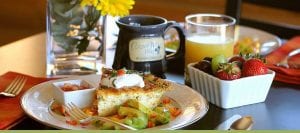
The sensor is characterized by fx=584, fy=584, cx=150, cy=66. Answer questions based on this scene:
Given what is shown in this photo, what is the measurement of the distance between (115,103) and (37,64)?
1.54 feet

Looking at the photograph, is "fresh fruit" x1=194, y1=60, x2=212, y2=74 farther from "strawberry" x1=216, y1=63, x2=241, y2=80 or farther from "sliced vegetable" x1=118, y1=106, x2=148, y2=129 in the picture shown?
"sliced vegetable" x1=118, y1=106, x2=148, y2=129

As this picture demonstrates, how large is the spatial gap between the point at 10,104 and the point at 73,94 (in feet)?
0.45

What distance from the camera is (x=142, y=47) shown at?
4.51 feet

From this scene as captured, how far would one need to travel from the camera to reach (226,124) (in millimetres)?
1093

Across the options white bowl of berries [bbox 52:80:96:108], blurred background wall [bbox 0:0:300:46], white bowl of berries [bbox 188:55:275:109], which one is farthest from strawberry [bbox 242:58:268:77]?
blurred background wall [bbox 0:0:300:46]

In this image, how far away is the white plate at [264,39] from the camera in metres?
1.71

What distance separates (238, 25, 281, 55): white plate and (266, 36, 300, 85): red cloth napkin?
2 centimetres

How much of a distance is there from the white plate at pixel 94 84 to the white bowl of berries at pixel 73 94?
32 mm

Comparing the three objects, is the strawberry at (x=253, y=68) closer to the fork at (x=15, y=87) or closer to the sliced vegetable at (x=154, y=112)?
the sliced vegetable at (x=154, y=112)

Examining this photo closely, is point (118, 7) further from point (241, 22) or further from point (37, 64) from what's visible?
point (241, 22)

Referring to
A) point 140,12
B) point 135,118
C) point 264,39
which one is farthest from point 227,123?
Result: point 140,12

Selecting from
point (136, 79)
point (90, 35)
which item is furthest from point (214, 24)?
point (136, 79)

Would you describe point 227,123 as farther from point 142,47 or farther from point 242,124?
point 142,47

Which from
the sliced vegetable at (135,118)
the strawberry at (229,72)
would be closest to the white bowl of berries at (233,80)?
the strawberry at (229,72)
